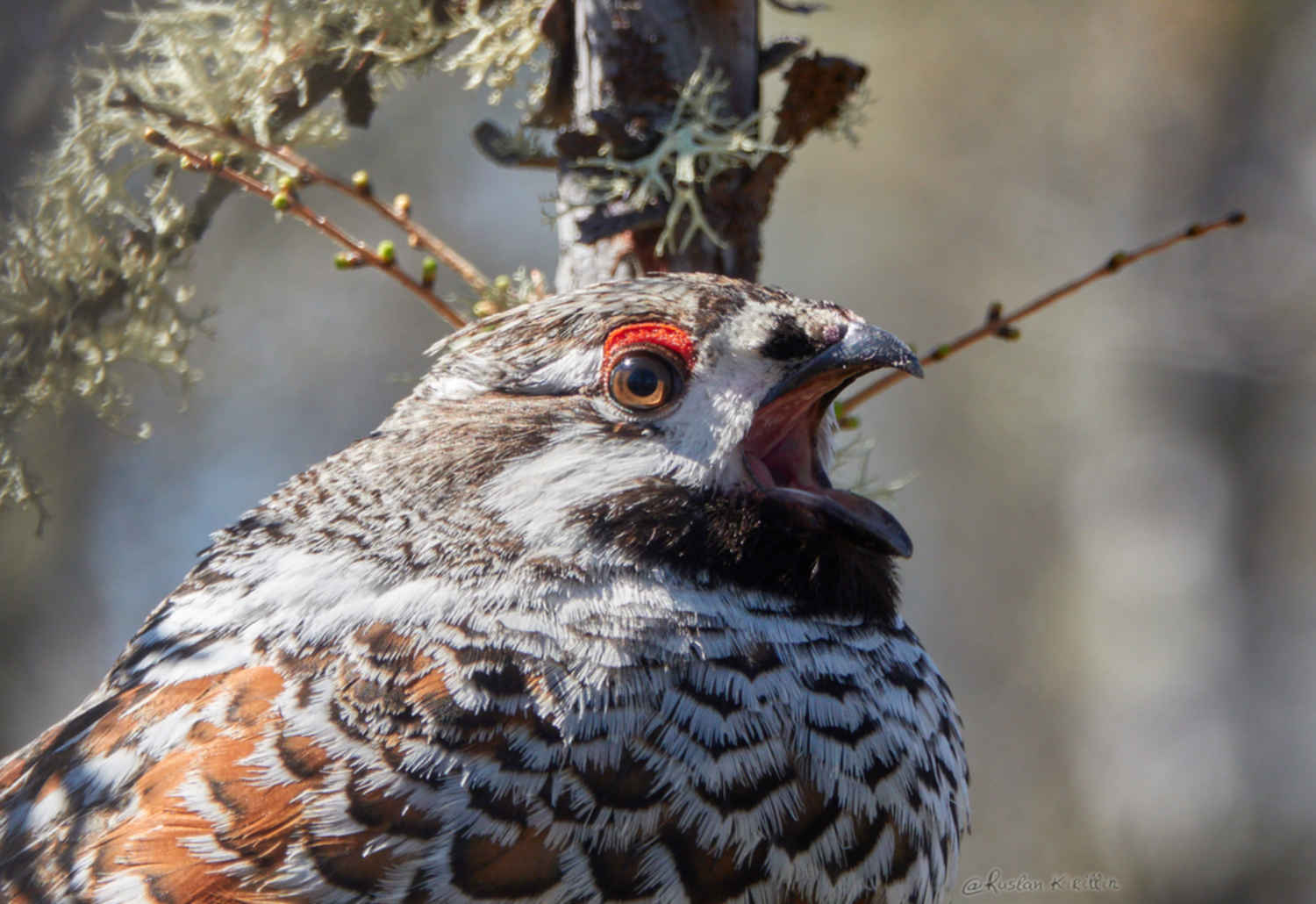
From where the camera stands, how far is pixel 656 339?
2344 mm

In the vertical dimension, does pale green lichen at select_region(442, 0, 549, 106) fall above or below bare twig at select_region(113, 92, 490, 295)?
above

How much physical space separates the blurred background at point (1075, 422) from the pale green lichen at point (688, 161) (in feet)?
14.2

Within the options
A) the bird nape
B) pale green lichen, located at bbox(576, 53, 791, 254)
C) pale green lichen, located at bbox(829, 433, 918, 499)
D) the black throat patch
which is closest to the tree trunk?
pale green lichen, located at bbox(576, 53, 791, 254)

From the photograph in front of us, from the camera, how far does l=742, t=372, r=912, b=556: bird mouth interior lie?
2.31 m

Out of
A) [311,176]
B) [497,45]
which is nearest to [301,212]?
[311,176]

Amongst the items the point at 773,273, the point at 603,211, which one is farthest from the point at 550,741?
the point at 773,273

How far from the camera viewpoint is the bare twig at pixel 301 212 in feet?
9.00

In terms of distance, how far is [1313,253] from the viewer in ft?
26.7

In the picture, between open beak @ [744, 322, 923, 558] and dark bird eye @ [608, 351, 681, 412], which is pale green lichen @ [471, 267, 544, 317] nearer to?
dark bird eye @ [608, 351, 681, 412]

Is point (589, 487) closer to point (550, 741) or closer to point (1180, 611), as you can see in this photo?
point (550, 741)

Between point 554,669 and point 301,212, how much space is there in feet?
4.15

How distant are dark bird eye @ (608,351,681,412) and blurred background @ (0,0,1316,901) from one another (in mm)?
4509

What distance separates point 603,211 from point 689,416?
61 centimetres

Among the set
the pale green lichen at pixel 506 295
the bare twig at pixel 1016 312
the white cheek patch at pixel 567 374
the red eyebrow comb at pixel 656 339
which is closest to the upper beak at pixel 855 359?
the red eyebrow comb at pixel 656 339
